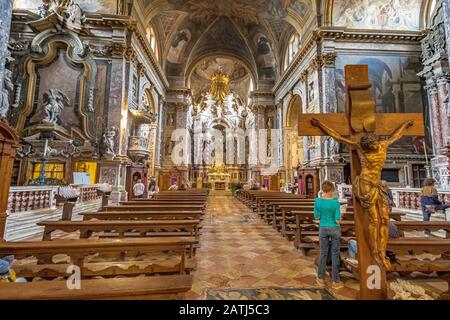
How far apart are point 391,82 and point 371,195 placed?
13.0 meters

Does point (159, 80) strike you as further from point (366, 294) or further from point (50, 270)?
point (366, 294)

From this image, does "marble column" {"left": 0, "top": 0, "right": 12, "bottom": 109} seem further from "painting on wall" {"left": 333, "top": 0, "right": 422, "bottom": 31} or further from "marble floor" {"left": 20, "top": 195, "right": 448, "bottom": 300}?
"painting on wall" {"left": 333, "top": 0, "right": 422, "bottom": 31}

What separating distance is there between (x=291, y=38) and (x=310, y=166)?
34.1 feet

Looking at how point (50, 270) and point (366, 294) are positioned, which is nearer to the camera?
point (366, 294)

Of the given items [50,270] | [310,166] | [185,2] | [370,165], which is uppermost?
[185,2]

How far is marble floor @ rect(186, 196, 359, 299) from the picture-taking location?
8.71ft

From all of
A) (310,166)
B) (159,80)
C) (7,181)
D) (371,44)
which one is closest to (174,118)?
(159,80)

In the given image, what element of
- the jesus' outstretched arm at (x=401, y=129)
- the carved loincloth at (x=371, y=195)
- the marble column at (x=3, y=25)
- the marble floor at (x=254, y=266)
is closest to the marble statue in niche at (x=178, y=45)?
the marble column at (x=3, y=25)

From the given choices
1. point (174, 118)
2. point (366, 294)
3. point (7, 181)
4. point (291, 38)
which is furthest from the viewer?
point (174, 118)

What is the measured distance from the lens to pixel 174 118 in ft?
67.7

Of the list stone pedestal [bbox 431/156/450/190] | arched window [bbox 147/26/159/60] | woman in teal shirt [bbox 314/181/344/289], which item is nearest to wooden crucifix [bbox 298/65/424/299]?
woman in teal shirt [bbox 314/181/344/289]

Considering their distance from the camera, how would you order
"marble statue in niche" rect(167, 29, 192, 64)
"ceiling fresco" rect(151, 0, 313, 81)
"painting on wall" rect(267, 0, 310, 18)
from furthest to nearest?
1. "marble statue in niche" rect(167, 29, 192, 64)
2. "ceiling fresco" rect(151, 0, 313, 81)
3. "painting on wall" rect(267, 0, 310, 18)

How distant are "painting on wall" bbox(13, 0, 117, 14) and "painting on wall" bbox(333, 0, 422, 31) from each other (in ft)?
37.7

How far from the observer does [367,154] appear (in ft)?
6.45
